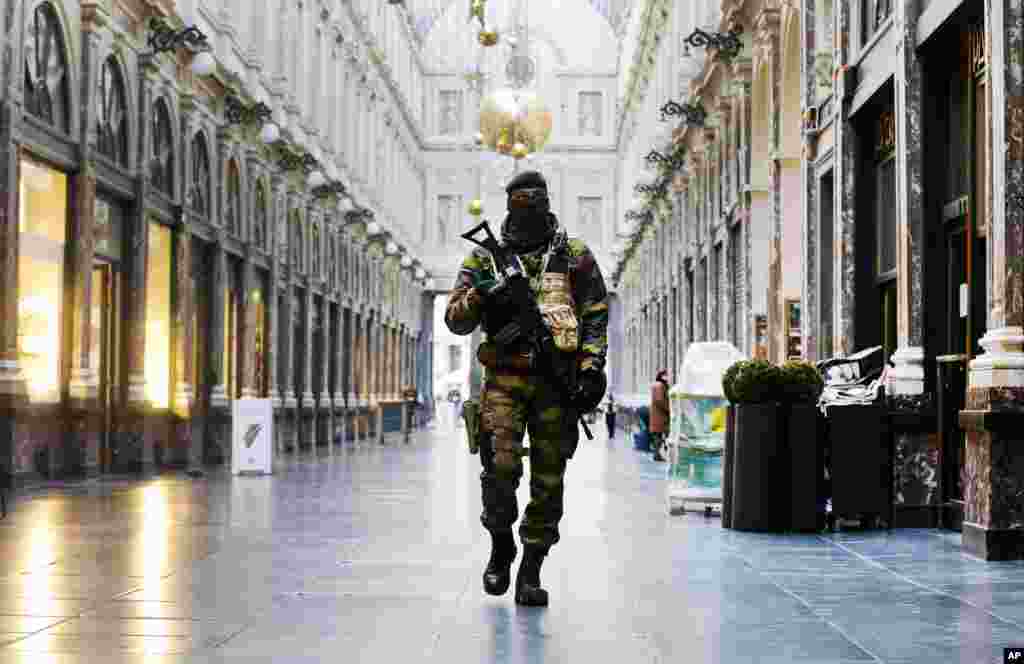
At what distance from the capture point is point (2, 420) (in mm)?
16734

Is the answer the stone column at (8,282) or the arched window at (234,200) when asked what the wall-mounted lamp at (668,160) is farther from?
the stone column at (8,282)

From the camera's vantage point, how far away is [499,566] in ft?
24.9

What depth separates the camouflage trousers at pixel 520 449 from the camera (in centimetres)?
741

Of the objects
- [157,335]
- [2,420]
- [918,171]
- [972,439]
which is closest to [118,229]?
[157,335]

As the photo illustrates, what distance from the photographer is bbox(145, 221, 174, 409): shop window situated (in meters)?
23.1

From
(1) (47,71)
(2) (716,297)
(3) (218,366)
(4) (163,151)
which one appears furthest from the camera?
(2) (716,297)

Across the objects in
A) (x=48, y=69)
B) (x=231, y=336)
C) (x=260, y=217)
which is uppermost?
(x=48, y=69)

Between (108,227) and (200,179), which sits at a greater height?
(200,179)

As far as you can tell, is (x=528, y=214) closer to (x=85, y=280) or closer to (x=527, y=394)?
(x=527, y=394)

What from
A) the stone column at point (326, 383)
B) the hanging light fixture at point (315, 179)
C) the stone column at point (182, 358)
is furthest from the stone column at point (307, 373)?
the stone column at point (182, 358)

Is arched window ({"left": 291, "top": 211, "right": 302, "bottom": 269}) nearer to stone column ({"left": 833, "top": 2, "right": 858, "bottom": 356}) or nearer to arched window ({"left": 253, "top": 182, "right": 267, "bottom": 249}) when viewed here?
arched window ({"left": 253, "top": 182, "right": 267, "bottom": 249})

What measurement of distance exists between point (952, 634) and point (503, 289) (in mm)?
2563

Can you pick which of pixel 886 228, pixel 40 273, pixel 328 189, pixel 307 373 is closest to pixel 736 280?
pixel 886 228

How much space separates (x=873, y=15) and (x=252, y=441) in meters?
11.0
